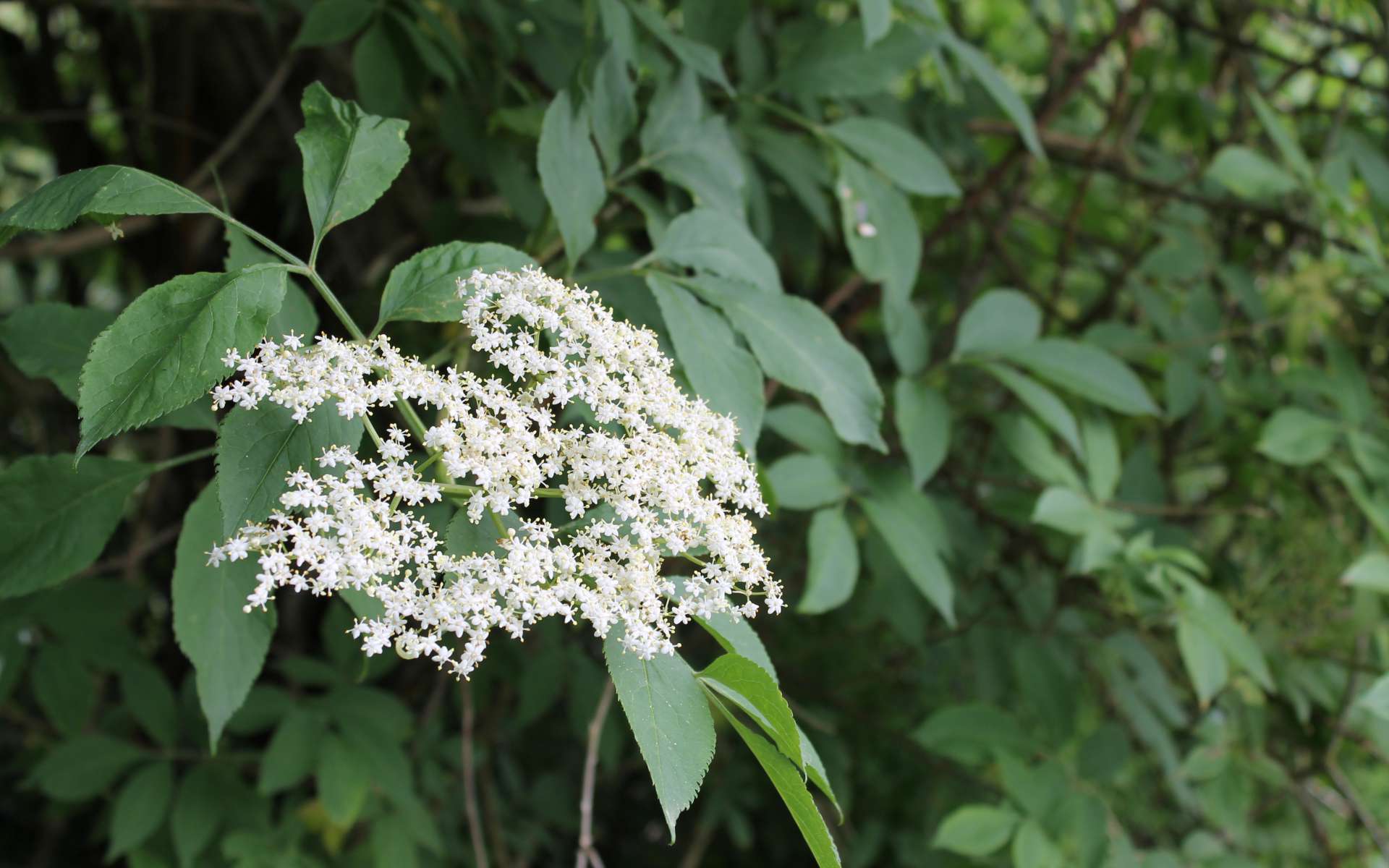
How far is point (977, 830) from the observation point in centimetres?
169

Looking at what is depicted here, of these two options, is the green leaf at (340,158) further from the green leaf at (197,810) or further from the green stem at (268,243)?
the green leaf at (197,810)

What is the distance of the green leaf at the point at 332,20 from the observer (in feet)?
4.50

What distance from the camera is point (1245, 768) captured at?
215cm

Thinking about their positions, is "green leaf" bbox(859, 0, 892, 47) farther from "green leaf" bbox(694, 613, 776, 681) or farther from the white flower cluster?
"green leaf" bbox(694, 613, 776, 681)

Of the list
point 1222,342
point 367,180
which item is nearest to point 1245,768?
point 1222,342

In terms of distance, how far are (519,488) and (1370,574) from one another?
5.00ft

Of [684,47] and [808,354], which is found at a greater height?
[684,47]

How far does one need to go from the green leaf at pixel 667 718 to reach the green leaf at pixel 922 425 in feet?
2.39

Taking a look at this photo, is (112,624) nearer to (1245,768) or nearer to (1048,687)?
(1048,687)

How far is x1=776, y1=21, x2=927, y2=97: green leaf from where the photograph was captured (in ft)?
5.13

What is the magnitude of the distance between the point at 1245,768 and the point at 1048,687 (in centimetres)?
56

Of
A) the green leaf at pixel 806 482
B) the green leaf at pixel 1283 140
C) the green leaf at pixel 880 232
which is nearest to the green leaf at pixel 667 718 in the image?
the green leaf at pixel 806 482

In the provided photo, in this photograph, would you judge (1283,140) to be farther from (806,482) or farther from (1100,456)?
(806,482)

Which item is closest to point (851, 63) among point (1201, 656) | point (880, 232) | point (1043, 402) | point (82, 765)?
point (880, 232)
